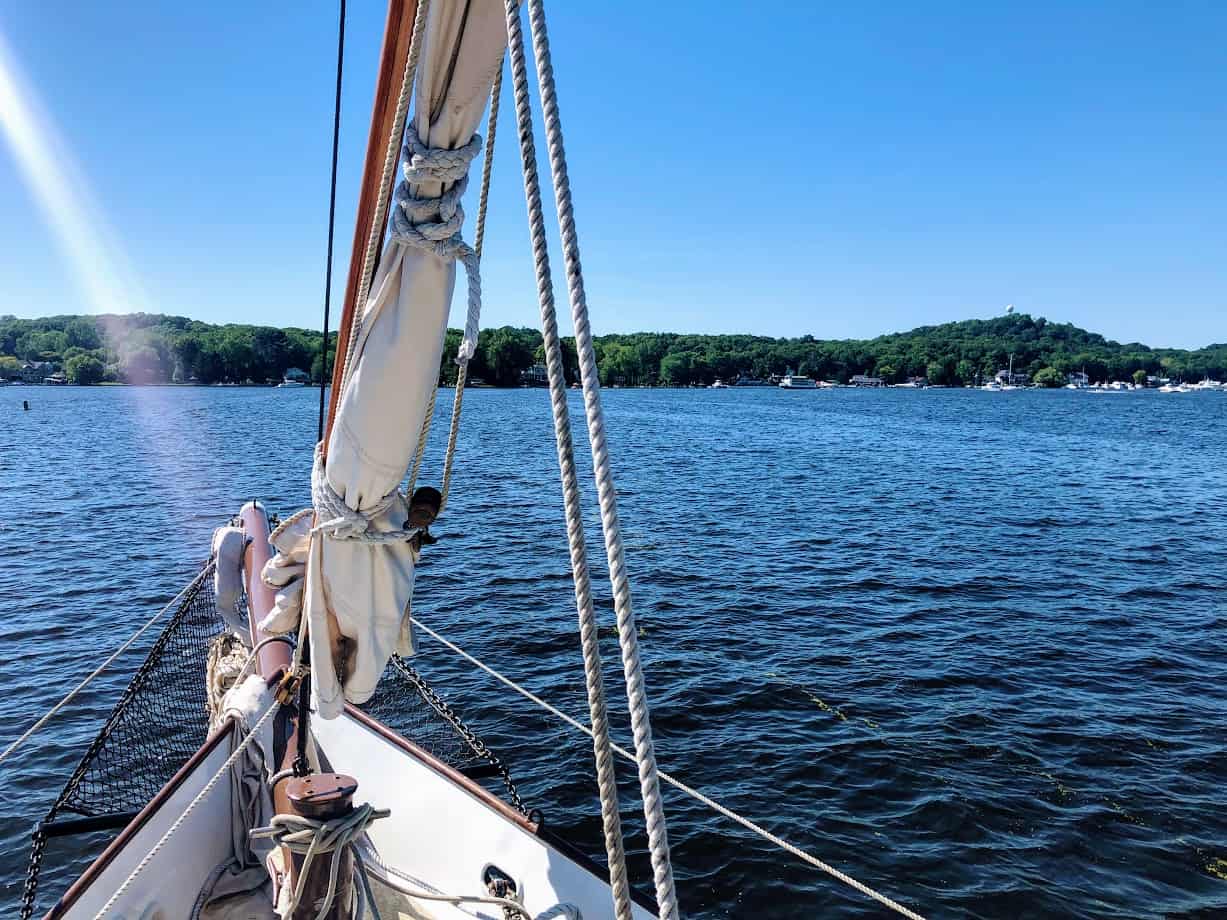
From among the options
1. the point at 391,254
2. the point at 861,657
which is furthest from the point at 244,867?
the point at 861,657

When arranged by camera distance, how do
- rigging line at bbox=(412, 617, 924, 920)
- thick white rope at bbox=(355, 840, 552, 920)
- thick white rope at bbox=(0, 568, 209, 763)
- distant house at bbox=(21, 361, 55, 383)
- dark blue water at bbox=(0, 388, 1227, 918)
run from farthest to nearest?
distant house at bbox=(21, 361, 55, 383), dark blue water at bbox=(0, 388, 1227, 918), thick white rope at bbox=(0, 568, 209, 763), rigging line at bbox=(412, 617, 924, 920), thick white rope at bbox=(355, 840, 552, 920)

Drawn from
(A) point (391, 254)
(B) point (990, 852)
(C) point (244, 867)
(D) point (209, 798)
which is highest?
(A) point (391, 254)

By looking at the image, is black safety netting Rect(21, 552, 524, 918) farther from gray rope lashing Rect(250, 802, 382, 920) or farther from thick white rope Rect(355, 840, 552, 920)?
gray rope lashing Rect(250, 802, 382, 920)

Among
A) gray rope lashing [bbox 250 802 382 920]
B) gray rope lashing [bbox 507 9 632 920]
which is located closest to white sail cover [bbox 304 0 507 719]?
gray rope lashing [bbox 507 9 632 920]

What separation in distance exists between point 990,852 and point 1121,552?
1508 cm

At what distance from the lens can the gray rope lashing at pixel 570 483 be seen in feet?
7.83

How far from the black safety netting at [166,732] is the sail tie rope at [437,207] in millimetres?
4432

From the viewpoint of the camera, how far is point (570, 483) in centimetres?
254

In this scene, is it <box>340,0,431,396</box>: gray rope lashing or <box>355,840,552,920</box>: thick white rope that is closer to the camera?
<box>340,0,431,396</box>: gray rope lashing

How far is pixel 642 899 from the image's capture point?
14.9 feet

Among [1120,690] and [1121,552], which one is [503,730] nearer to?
[1120,690]

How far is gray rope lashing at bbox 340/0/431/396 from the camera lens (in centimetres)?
271

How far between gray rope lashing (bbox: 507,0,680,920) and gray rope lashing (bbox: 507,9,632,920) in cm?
8

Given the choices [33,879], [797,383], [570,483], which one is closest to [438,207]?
[570,483]
